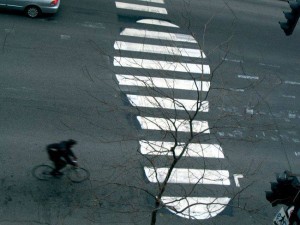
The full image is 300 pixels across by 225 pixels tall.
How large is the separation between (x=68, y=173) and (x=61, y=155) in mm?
580

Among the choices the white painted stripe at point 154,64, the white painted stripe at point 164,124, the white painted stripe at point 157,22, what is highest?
the white painted stripe at point 157,22

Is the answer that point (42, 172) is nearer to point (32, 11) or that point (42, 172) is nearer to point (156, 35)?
point (32, 11)

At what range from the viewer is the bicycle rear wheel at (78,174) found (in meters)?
13.6

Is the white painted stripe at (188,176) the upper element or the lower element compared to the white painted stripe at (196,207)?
upper

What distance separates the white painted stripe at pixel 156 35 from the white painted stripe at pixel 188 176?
664 centimetres

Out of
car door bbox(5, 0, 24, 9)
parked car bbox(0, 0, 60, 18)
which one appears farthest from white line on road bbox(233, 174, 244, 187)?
car door bbox(5, 0, 24, 9)

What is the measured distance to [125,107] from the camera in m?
16.1

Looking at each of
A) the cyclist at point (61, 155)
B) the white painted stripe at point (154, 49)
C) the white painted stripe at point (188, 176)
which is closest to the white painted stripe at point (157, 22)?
the white painted stripe at point (154, 49)

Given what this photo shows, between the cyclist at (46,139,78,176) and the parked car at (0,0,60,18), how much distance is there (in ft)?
23.2

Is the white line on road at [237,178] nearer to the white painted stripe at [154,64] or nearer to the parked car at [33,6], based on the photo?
the white painted stripe at [154,64]

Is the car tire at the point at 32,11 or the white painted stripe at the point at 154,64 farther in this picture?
Result: the car tire at the point at 32,11

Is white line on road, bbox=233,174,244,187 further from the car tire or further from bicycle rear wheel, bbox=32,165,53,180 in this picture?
the car tire

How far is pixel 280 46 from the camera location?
21.3 m

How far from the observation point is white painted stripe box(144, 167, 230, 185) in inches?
557
